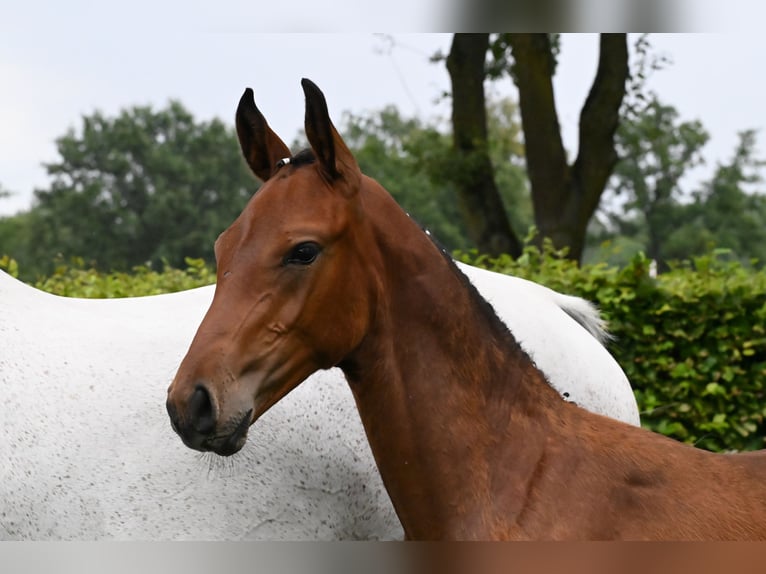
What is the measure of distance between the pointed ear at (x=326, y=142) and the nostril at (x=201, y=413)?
0.64 metres

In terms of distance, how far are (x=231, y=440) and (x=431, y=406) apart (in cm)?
57

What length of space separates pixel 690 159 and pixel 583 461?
3145 cm

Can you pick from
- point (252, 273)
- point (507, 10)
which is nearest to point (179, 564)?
point (507, 10)

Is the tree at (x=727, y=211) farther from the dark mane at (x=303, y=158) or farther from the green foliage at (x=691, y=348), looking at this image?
the dark mane at (x=303, y=158)

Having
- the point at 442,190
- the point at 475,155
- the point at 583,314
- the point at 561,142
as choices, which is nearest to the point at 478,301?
the point at 583,314

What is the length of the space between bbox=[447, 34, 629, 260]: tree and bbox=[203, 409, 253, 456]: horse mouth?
7.70m

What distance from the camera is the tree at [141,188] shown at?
1358 inches

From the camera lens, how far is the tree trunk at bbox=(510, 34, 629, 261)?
930 cm

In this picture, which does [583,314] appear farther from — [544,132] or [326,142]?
[544,132]

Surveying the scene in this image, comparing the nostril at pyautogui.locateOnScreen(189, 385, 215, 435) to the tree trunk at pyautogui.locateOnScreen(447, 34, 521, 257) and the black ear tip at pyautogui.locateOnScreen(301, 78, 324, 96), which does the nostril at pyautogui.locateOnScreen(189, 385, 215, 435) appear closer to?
the black ear tip at pyautogui.locateOnScreen(301, 78, 324, 96)

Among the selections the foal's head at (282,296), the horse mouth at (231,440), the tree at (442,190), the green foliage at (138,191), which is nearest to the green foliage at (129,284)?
the foal's head at (282,296)

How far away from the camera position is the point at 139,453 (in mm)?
2895

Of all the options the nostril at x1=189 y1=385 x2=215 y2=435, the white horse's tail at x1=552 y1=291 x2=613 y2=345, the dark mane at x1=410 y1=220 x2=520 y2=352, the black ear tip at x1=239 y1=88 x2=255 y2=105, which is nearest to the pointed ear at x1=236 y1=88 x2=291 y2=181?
the black ear tip at x1=239 y1=88 x2=255 y2=105

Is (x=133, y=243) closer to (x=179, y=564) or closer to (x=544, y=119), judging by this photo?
(x=544, y=119)
